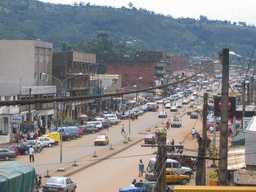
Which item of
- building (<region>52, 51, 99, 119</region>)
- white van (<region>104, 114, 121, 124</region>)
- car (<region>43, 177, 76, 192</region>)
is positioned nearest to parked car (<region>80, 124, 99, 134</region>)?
white van (<region>104, 114, 121, 124</region>)

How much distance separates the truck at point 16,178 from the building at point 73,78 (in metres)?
39.8

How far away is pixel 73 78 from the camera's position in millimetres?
67250

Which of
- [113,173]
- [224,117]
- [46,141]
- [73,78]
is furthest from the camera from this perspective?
[73,78]

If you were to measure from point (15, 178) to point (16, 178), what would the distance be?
0.13 meters

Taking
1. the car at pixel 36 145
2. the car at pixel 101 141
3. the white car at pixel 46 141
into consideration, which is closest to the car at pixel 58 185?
the car at pixel 36 145

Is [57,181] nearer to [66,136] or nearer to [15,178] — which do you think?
[15,178]

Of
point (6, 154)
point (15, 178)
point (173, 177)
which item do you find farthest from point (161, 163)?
point (6, 154)

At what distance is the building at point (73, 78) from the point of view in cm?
6419

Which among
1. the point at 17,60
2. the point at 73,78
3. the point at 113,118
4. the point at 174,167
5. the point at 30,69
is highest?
the point at 17,60

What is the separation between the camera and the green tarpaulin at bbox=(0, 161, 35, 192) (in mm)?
18250

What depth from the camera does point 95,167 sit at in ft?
107

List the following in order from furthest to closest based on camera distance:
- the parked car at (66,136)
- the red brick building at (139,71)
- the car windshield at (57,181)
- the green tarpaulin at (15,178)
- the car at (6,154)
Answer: the red brick building at (139,71) → the parked car at (66,136) → the car at (6,154) → the car windshield at (57,181) → the green tarpaulin at (15,178)

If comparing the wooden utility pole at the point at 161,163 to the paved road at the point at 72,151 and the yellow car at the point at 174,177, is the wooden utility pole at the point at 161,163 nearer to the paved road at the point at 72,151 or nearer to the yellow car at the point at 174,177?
the yellow car at the point at 174,177

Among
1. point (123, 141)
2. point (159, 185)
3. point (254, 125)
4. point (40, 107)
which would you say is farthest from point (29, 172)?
point (40, 107)
